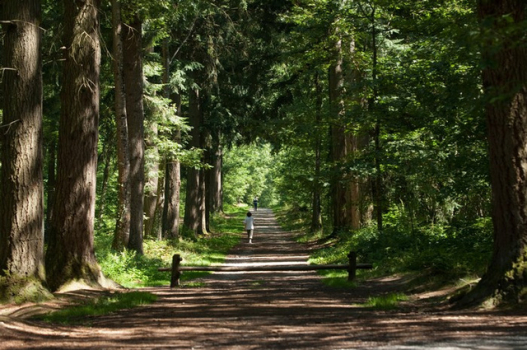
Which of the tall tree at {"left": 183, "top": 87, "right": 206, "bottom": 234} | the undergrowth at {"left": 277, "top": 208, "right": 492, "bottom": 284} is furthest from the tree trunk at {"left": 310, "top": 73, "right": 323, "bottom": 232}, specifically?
the tall tree at {"left": 183, "top": 87, "right": 206, "bottom": 234}

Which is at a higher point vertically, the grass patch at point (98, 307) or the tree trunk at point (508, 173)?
the tree trunk at point (508, 173)

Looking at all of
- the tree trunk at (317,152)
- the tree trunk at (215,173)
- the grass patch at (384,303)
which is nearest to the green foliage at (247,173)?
the tree trunk at (215,173)

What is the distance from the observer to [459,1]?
61.6 feet

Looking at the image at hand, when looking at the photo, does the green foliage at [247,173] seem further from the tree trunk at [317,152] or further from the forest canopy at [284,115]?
the forest canopy at [284,115]

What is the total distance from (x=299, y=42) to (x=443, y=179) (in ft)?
33.2

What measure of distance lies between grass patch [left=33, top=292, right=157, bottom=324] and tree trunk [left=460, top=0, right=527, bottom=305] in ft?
19.2

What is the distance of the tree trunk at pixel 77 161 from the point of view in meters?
12.9

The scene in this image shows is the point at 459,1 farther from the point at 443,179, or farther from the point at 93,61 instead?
the point at 93,61

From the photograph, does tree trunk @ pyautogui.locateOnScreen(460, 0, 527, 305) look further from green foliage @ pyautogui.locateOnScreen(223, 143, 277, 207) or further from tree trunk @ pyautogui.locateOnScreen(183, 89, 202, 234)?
green foliage @ pyautogui.locateOnScreen(223, 143, 277, 207)

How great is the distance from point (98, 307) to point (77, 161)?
3192 millimetres

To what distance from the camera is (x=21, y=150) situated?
11.1m

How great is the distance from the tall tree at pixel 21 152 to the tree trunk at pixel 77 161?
5.18ft

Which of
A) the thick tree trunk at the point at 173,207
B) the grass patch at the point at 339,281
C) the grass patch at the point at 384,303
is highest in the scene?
the thick tree trunk at the point at 173,207

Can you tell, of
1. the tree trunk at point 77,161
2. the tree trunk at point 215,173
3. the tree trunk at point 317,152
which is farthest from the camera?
the tree trunk at point 215,173
